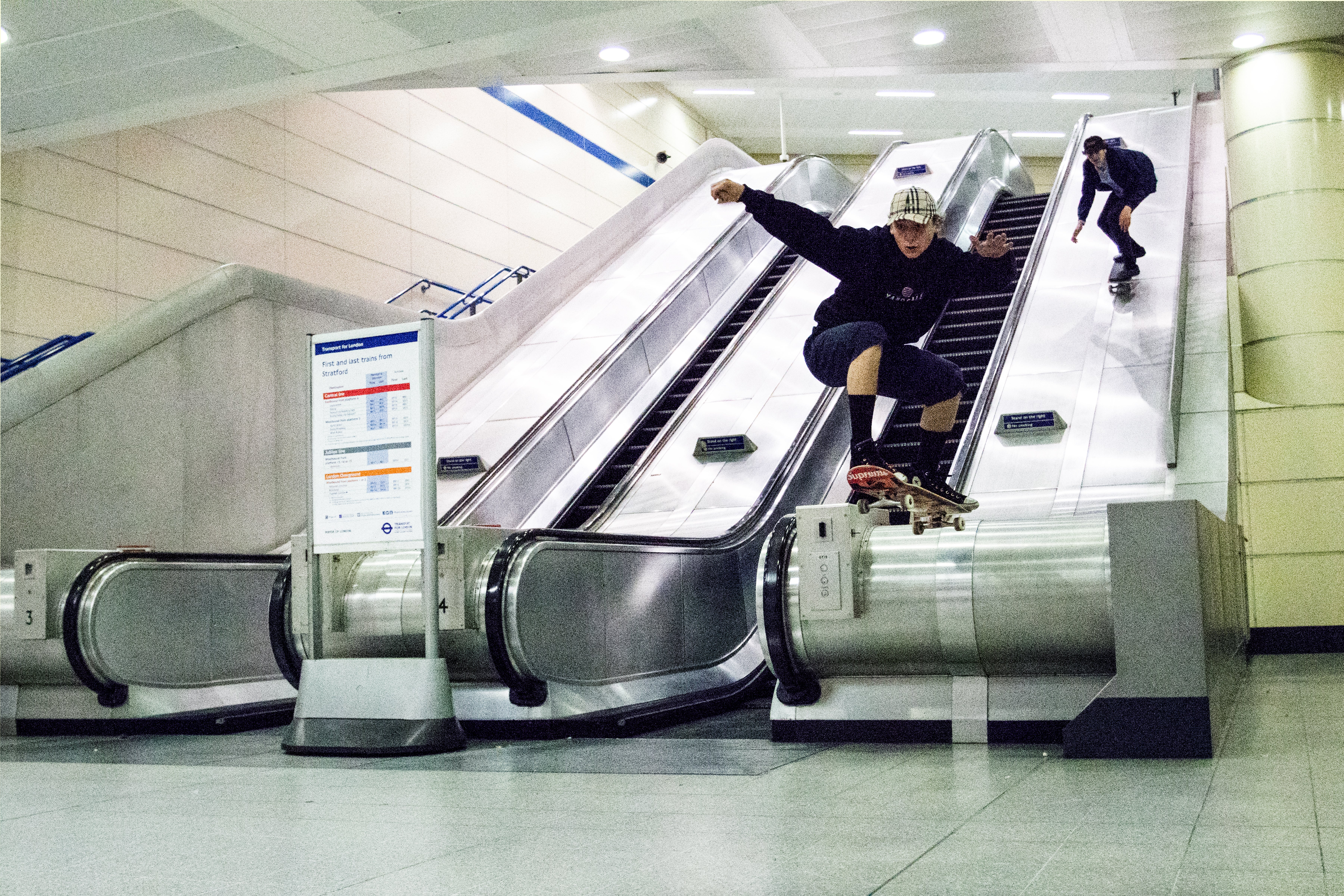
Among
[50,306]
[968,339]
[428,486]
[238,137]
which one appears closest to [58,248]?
[50,306]

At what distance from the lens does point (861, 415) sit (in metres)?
6.25

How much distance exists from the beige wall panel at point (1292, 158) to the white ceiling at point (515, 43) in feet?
2.82

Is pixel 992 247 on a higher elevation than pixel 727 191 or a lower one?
A: lower

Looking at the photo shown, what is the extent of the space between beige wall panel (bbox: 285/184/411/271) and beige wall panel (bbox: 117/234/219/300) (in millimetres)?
1896

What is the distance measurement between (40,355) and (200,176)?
13.3 feet

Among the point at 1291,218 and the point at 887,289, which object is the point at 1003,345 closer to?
the point at 1291,218

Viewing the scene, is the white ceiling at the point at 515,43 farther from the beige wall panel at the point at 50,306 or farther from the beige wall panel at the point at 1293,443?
the beige wall panel at the point at 1293,443

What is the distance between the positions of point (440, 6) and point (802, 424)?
4153 millimetres

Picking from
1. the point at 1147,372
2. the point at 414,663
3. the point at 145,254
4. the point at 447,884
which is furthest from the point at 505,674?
the point at 145,254

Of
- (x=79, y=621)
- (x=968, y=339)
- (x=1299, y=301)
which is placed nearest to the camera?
(x=79, y=621)

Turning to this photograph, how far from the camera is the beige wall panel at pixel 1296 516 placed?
10859mm

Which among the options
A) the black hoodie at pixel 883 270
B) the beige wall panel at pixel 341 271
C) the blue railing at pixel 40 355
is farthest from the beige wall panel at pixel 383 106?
the black hoodie at pixel 883 270

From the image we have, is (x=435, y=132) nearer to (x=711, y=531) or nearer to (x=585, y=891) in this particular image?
(x=711, y=531)

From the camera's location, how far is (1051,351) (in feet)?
34.9
